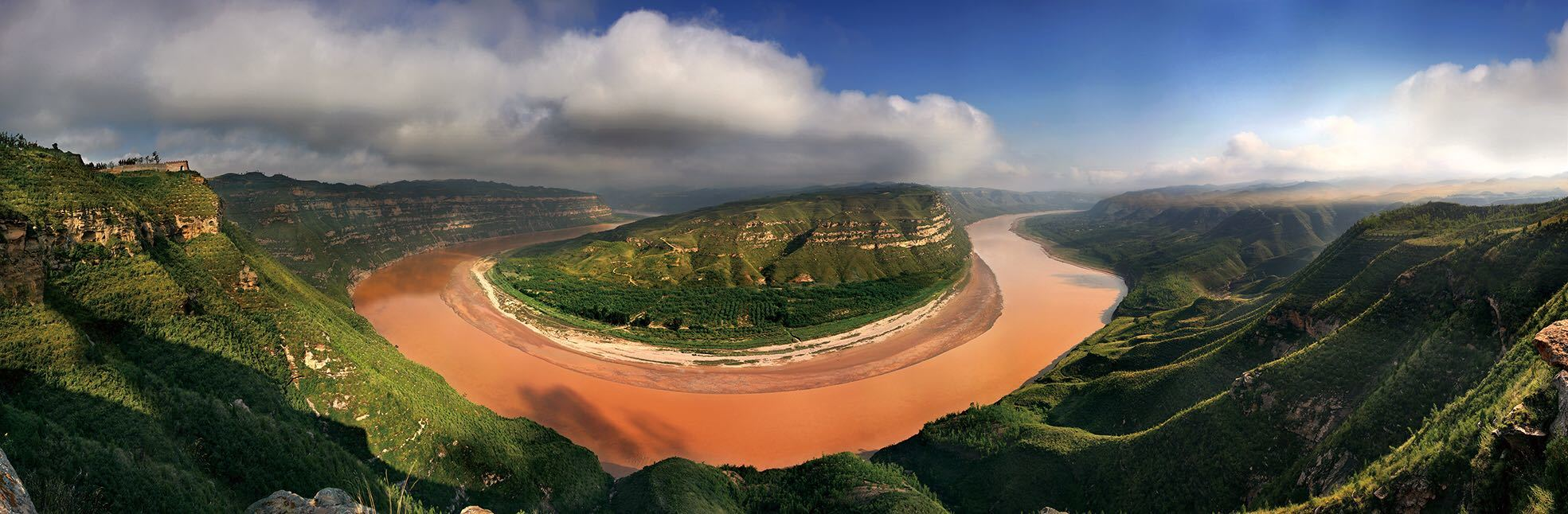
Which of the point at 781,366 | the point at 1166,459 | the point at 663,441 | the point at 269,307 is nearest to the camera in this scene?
the point at 1166,459

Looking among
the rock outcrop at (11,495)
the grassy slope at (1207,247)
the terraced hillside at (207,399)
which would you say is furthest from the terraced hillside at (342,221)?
the grassy slope at (1207,247)

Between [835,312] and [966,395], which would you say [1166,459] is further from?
[835,312]

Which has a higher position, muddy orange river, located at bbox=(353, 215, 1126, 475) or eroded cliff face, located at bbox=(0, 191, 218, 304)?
eroded cliff face, located at bbox=(0, 191, 218, 304)

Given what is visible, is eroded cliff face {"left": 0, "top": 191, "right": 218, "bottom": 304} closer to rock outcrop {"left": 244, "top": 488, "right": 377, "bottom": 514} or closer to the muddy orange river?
rock outcrop {"left": 244, "top": 488, "right": 377, "bottom": 514}

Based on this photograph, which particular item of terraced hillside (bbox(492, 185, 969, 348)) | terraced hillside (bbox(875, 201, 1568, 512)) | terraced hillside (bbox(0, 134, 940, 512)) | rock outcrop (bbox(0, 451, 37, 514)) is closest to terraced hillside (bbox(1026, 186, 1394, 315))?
terraced hillside (bbox(492, 185, 969, 348))

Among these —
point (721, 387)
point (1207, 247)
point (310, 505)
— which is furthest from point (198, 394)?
point (1207, 247)

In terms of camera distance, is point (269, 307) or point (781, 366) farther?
point (781, 366)

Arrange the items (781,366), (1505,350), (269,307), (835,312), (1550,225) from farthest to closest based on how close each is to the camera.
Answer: (835,312) < (781,366) < (269,307) < (1550,225) < (1505,350)

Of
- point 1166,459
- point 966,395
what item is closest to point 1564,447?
point 1166,459
